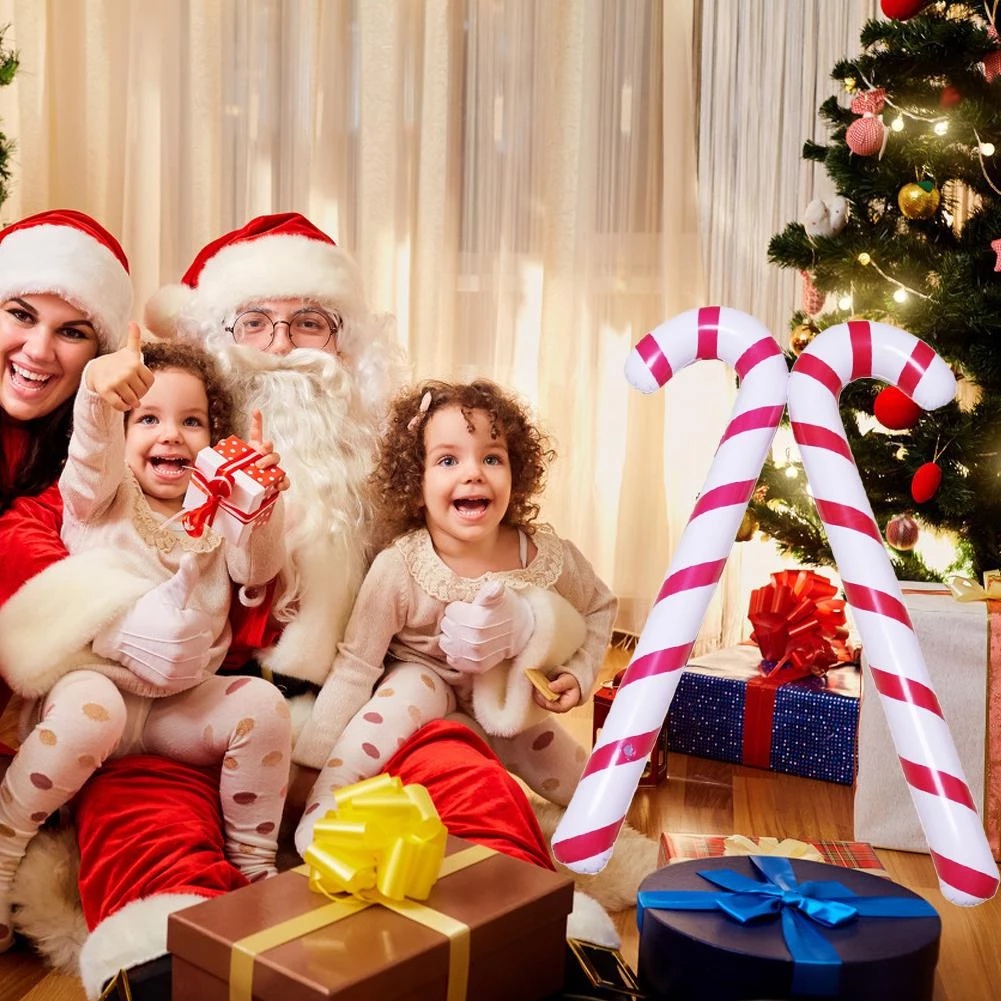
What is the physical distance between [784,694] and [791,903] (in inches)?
56.4

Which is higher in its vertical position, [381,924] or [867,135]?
[867,135]

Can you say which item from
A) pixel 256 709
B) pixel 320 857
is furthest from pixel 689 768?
pixel 320 857

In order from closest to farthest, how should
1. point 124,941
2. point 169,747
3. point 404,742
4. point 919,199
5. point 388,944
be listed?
point 388,944 < point 124,941 < point 169,747 < point 404,742 < point 919,199

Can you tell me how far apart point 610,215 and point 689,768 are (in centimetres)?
195

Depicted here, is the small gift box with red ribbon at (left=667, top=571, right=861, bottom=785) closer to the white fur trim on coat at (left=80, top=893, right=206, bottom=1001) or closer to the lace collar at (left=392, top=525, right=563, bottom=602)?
the lace collar at (left=392, top=525, right=563, bottom=602)

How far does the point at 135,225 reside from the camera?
4.19 m

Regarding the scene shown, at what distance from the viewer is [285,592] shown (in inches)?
84.7

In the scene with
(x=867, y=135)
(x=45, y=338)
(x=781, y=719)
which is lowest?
(x=781, y=719)

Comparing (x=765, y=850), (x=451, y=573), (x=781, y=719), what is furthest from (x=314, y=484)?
(x=781, y=719)

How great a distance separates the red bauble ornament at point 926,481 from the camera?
8.24ft

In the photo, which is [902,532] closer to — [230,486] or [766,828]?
[766,828]

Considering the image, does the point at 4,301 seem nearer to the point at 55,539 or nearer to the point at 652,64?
the point at 55,539

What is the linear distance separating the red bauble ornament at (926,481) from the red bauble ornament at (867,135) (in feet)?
2.14

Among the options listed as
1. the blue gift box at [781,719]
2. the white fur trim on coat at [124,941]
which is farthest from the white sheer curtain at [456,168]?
the white fur trim on coat at [124,941]
